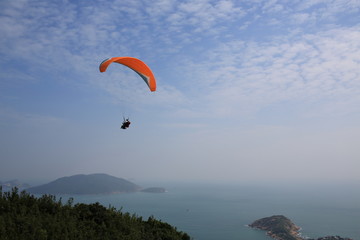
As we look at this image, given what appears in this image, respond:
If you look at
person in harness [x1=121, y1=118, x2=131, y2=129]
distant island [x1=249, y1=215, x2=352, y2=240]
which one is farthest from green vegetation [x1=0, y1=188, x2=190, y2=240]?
distant island [x1=249, y1=215, x2=352, y2=240]

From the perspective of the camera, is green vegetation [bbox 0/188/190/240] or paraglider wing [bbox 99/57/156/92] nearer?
green vegetation [bbox 0/188/190/240]

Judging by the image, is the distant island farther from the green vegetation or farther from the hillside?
the green vegetation

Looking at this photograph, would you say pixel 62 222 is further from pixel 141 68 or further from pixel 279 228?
pixel 279 228

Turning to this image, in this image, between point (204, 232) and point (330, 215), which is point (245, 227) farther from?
point (330, 215)

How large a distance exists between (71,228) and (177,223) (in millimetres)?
132772

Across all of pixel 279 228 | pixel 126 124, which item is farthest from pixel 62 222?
pixel 279 228

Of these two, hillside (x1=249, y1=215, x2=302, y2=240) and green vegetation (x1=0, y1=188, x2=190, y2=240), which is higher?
green vegetation (x1=0, y1=188, x2=190, y2=240)

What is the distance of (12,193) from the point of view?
1585 centimetres

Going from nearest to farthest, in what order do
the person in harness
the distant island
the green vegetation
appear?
the green vegetation < the person in harness < the distant island

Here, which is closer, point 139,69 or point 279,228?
point 139,69

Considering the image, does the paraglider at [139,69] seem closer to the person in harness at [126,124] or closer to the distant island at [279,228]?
the person in harness at [126,124]

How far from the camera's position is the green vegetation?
12055 millimetres

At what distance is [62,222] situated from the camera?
13.7m

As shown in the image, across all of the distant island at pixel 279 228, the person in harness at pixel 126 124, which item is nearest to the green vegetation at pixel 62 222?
the person in harness at pixel 126 124
